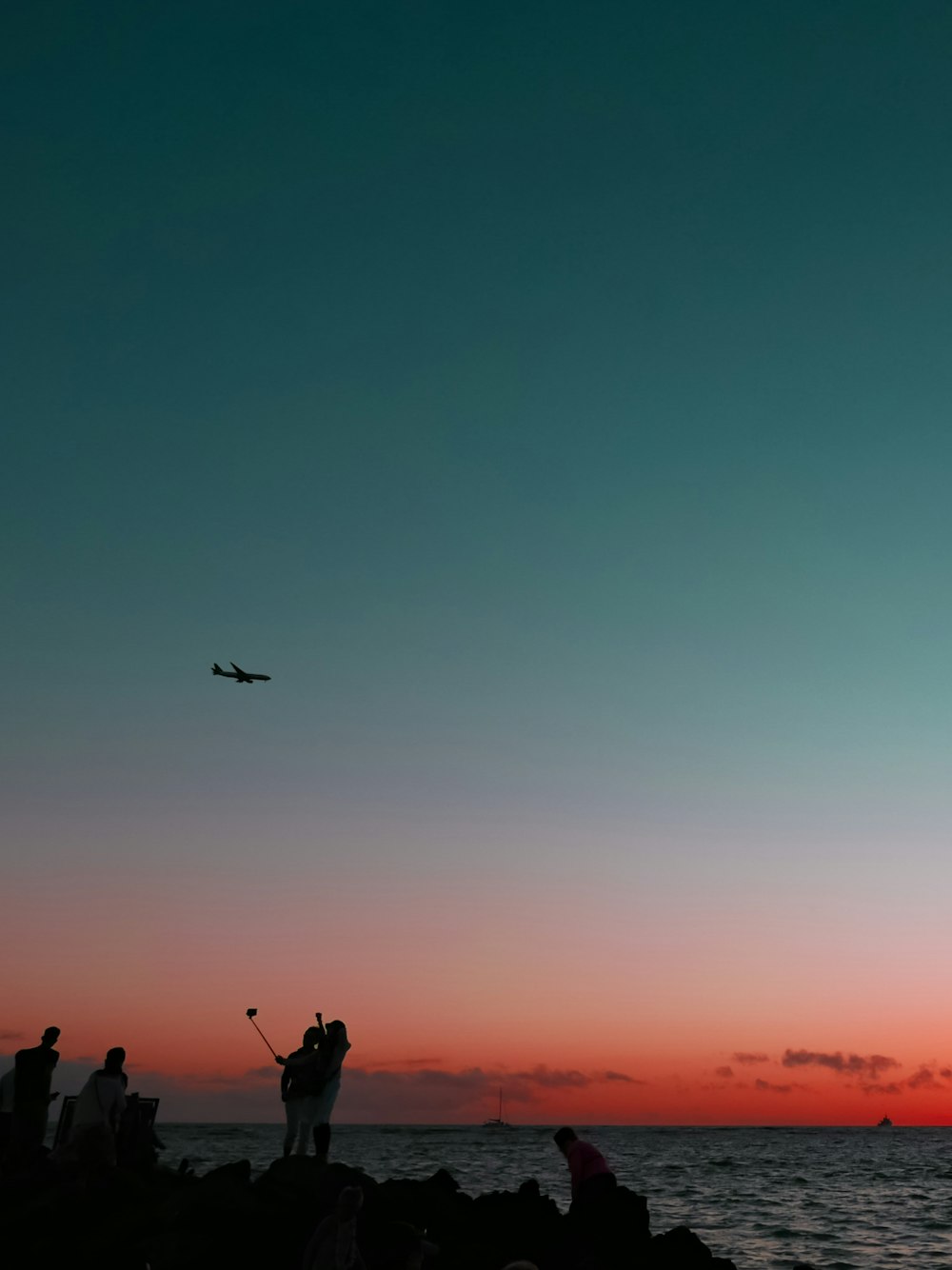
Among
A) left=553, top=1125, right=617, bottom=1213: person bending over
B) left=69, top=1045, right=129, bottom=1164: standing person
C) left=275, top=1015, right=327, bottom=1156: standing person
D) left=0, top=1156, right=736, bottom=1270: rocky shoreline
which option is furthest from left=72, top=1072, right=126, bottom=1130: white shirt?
left=553, top=1125, right=617, bottom=1213: person bending over

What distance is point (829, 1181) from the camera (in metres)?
58.2

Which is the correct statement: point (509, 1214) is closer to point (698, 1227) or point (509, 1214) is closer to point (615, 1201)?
point (615, 1201)

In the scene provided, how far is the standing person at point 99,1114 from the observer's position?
14180mm

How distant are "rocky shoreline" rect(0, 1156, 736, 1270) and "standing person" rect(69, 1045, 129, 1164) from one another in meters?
0.27

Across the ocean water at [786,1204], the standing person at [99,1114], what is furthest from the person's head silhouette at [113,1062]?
the ocean water at [786,1204]

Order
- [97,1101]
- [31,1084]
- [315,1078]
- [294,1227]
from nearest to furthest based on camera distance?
1. [294,1227]
2. [97,1101]
3. [31,1084]
4. [315,1078]

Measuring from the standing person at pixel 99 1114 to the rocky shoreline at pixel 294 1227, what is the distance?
→ 0.27 metres

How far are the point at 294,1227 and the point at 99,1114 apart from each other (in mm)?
2931

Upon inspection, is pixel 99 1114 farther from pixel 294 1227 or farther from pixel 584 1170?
pixel 584 1170

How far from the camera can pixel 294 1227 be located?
13.5m

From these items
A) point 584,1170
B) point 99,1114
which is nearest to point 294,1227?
point 99,1114

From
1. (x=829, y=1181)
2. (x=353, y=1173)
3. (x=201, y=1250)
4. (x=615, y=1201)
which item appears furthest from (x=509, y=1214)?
(x=829, y=1181)

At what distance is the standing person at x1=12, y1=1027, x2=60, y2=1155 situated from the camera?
15359 millimetres

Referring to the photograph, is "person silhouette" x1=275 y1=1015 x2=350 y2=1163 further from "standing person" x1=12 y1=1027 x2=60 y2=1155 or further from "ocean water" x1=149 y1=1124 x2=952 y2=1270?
"ocean water" x1=149 y1=1124 x2=952 y2=1270
